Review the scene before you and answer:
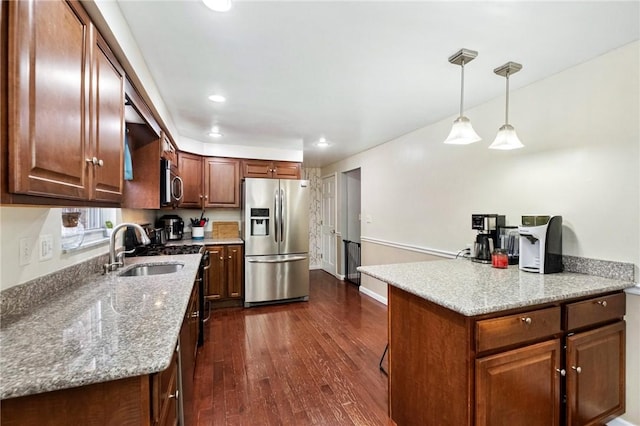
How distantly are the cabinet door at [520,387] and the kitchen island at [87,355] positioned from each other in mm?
1331

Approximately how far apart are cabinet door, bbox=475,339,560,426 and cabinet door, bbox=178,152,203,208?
3844mm

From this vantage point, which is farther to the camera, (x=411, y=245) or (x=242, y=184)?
(x=242, y=184)

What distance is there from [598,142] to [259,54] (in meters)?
2.24

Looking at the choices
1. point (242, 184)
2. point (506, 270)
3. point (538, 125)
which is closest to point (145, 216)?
point (242, 184)

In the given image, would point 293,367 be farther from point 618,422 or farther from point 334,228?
point 334,228

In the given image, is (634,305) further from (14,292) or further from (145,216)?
(145,216)

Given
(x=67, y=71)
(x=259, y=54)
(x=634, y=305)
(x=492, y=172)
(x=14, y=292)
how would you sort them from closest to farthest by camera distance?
1. (x=67, y=71)
2. (x=14, y=292)
3. (x=634, y=305)
4. (x=259, y=54)
5. (x=492, y=172)

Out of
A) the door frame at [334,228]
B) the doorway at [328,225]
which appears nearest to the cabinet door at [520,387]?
the door frame at [334,228]

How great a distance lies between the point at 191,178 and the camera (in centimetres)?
411

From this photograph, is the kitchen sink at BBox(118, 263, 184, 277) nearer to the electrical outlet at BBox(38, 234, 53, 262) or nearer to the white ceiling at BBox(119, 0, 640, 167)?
the electrical outlet at BBox(38, 234, 53, 262)

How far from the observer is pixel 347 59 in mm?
1913

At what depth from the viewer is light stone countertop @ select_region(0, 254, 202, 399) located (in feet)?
2.53

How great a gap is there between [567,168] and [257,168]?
3653 mm

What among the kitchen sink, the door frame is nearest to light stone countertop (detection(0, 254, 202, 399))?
the kitchen sink
